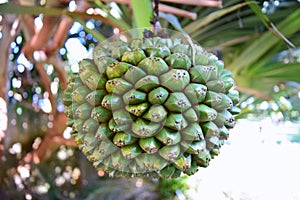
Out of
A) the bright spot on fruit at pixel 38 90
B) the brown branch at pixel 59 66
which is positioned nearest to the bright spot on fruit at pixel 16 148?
the bright spot on fruit at pixel 38 90

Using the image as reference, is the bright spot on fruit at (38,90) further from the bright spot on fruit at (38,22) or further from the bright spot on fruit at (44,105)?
the bright spot on fruit at (38,22)

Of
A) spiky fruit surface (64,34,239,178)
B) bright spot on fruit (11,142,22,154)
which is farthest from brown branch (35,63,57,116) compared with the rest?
spiky fruit surface (64,34,239,178)

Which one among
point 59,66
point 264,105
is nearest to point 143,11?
point 59,66

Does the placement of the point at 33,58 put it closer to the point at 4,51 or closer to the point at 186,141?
the point at 4,51

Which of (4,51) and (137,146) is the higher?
(4,51)

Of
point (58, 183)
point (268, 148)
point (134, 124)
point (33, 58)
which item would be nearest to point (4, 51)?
point (33, 58)
